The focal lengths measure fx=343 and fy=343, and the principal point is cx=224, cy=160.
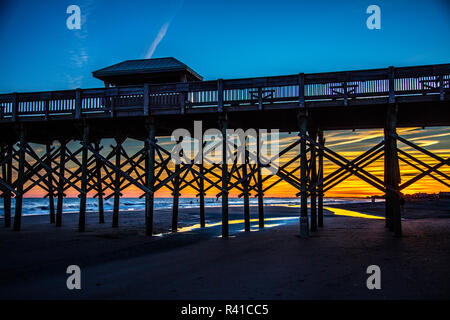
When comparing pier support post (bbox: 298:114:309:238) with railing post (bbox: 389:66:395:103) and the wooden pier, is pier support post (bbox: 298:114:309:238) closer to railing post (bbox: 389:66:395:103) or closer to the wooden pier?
the wooden pier

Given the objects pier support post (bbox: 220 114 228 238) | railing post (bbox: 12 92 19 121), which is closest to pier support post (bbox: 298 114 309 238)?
pier support post (bbox: 220 114 228 238)

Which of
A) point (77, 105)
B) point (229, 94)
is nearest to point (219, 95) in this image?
point (229, 94)

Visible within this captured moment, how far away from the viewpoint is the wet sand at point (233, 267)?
19.6ft

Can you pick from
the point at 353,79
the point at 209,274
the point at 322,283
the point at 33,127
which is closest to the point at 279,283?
the point at 322,283

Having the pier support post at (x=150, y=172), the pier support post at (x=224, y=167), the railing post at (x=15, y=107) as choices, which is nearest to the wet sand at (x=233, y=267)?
the pier support post at (x=224, y=167)

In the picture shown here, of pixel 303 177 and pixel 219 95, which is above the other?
pixel 219 95

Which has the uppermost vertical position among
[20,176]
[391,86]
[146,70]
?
[146,70]

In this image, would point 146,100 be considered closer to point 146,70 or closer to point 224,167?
point 146,70

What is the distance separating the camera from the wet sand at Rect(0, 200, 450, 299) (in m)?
5.98

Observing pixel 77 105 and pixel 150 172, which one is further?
pixel 77 105

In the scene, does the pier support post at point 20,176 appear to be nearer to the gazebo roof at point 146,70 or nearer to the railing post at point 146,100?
the gazebo roof at point 146,70

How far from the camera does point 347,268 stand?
7500 mm

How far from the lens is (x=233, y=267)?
793cm

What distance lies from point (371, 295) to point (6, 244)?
39.2 ft
